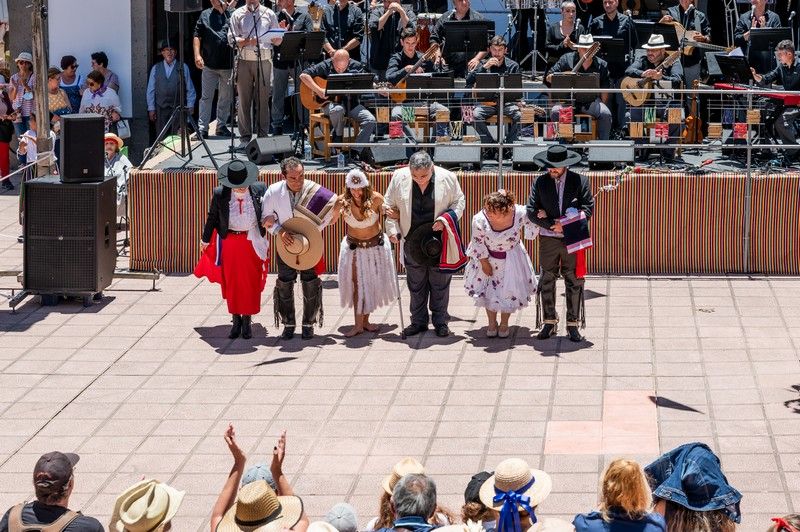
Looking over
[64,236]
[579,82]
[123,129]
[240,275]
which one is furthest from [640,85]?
[123,129]

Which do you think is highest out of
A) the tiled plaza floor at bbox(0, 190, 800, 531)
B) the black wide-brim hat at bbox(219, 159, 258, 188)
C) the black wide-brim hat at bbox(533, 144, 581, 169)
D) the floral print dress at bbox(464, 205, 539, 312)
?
the black wide-brim hat at bbox(533, 144, 581, 169)

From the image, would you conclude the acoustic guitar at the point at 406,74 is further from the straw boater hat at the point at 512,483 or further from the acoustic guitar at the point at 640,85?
the straw boater hat at the point at 512,483

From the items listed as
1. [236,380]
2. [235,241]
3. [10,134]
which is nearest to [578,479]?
[236,380]

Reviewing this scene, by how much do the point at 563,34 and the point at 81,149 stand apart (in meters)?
6.78

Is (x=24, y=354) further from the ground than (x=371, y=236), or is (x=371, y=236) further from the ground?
(x=371, y=236)

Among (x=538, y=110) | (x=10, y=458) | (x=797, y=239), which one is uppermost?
(x=538, y=110)

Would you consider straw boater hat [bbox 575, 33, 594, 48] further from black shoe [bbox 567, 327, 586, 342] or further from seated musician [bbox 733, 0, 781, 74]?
black shoe [bbox 567, 327, 586, 342]

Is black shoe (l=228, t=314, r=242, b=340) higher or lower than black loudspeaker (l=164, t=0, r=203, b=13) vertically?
lower

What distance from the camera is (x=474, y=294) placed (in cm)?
1338

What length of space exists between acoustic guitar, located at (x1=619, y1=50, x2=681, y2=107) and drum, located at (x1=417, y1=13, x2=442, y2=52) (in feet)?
8.87

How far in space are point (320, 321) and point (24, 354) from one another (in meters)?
2.61

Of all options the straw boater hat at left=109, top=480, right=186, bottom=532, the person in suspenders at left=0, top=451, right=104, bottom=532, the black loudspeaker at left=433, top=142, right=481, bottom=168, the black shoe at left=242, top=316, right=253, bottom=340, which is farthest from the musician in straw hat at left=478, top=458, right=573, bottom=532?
the black loudspeaker at left=433, top=142, right=481, bottom=168

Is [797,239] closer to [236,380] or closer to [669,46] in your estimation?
[669,46]

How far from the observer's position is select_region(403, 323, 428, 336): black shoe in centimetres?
1358
